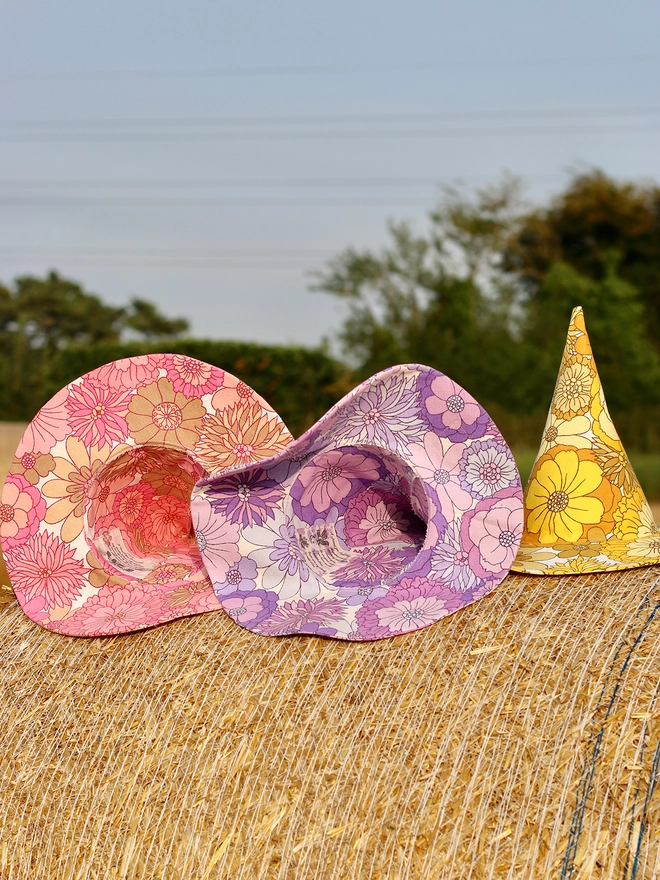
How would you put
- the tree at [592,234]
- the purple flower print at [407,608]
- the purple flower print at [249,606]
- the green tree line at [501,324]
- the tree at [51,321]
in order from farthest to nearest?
the tree at [51,321], the tree at [592,234], the green tree line at [501,324], the purple flower print at [249,606], the purple flower print at [407,608]

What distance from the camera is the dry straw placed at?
1.22 meters

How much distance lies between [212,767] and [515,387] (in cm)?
1217

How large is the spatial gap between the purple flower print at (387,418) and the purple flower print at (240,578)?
309 mm

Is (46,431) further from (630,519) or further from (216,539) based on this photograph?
(630,519)

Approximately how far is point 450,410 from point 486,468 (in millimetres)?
127

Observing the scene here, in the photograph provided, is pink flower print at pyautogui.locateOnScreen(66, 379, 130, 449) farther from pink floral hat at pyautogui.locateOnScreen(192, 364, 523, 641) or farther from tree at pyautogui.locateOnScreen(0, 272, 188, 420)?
tree at pyautogui.locateOnScreen(0, 272, 188, 420)

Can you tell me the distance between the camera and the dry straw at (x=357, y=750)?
122 centimetres

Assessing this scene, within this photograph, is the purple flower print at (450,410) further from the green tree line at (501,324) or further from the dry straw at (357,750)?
the green tree line at (501,324)

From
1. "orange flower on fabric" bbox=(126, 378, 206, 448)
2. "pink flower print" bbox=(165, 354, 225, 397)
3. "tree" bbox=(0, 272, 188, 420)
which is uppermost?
"pink flower print" bbox=(165, 354, 225, 397)

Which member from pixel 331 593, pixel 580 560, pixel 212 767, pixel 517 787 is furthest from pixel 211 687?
pixel 580 560

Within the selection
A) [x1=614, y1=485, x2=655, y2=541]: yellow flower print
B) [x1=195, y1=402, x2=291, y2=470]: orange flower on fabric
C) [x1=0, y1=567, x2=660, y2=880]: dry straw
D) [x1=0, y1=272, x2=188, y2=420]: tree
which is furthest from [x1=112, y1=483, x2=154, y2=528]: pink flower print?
[x1=0, y1=272, x2=188, y2=420]: tree

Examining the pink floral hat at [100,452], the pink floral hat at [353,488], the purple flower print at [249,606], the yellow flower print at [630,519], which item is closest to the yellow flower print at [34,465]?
the pink floral hat at [100,452]

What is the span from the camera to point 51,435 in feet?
5.76

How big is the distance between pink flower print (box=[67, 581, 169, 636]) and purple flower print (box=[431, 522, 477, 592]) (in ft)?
1.73
